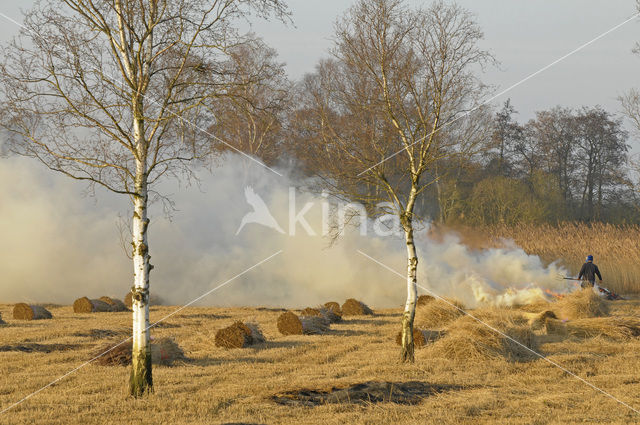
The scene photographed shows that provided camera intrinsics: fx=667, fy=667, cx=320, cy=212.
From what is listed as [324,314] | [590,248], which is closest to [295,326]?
[324,314]

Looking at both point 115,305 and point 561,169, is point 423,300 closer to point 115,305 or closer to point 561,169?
point 115,305

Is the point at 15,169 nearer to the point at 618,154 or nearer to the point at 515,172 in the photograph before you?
the point at 515,172

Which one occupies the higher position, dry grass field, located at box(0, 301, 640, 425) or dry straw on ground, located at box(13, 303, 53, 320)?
dry straw on ground, located at box(13, 303, 53, 320)

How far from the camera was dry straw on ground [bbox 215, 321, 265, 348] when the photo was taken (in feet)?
49.4

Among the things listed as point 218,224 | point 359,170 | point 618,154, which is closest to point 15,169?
point 218,224

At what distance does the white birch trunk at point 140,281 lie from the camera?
9227mm

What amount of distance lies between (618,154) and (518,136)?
7.29 metres

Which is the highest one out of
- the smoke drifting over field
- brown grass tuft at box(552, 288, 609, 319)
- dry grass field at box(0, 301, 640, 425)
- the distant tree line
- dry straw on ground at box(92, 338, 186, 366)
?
the distant tree line

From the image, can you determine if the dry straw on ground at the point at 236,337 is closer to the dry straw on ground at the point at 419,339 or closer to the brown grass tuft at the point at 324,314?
the dry straw on ground at the point at 419,339

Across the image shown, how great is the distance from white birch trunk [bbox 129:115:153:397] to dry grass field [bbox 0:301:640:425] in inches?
13.3

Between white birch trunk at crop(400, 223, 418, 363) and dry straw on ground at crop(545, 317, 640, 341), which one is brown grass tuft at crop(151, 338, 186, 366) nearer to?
white birch trunk at crop(400, 223, 418, 363)

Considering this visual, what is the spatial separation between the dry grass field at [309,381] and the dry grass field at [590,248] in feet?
35.8

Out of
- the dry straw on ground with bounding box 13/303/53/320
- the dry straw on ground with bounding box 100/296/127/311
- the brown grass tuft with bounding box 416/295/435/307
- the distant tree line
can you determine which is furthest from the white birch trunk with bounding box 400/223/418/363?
the distant tree line

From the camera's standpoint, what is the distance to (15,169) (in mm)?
28531
